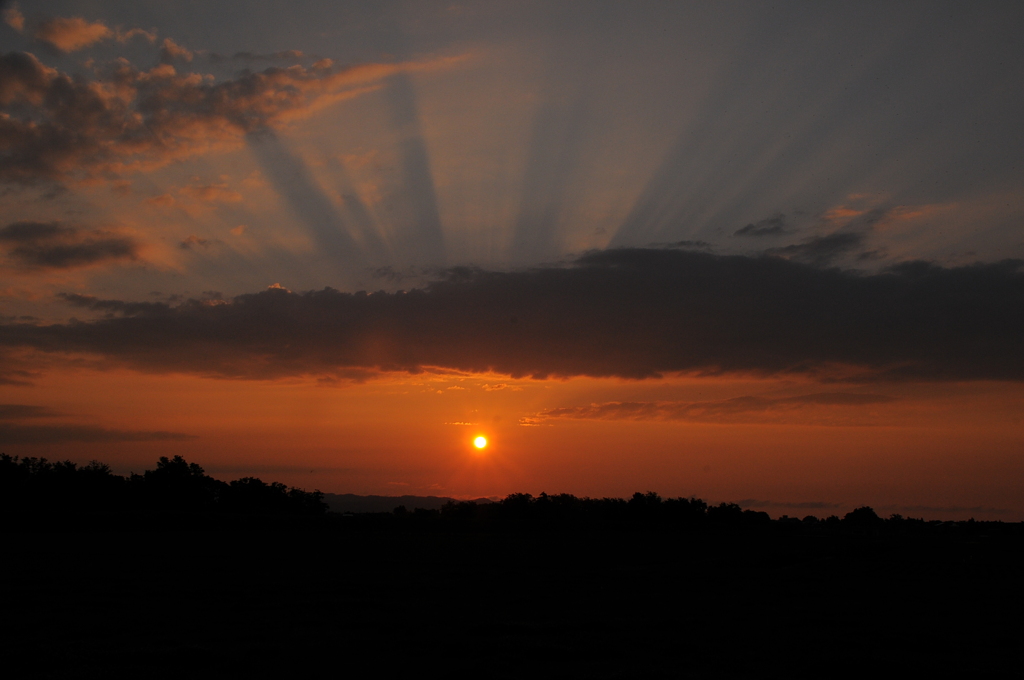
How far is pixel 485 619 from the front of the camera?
71.1 feet

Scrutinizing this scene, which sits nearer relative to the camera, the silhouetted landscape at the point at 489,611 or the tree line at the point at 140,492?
the silhouetted landscape at the point at 489,611

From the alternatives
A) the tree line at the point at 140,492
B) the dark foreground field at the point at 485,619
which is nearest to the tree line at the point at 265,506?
the tree line at the point at 140,492

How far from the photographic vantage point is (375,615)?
864 inches

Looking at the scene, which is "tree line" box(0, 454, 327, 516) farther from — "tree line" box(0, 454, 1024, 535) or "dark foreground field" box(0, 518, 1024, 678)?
"dark foreground field" box(0, 518, 1024, 678)

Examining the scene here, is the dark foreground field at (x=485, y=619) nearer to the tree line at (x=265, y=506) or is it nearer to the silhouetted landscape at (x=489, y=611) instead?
the silhouetted landscape at (x=489, y=611)

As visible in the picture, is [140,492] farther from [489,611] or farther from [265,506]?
[489,611]

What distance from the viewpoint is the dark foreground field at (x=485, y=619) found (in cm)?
1567

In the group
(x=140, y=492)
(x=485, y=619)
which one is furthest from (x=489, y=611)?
(x=140, y=492)

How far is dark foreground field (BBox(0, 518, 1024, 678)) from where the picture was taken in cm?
1567

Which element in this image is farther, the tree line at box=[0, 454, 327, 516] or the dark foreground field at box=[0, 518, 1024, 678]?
the tree line at box=[0, 454, 327, 516]

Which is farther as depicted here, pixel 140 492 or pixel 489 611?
pixel 140 492

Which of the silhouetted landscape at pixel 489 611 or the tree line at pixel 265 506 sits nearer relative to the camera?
the silhouetted landscape at pixel 489 611

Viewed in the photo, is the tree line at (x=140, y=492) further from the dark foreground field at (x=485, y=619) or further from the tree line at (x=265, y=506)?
the dark foreground field at (x=485, y=619)

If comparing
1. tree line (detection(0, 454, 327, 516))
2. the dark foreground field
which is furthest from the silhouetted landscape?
tree line (detection(0, 454, 327, 516))
